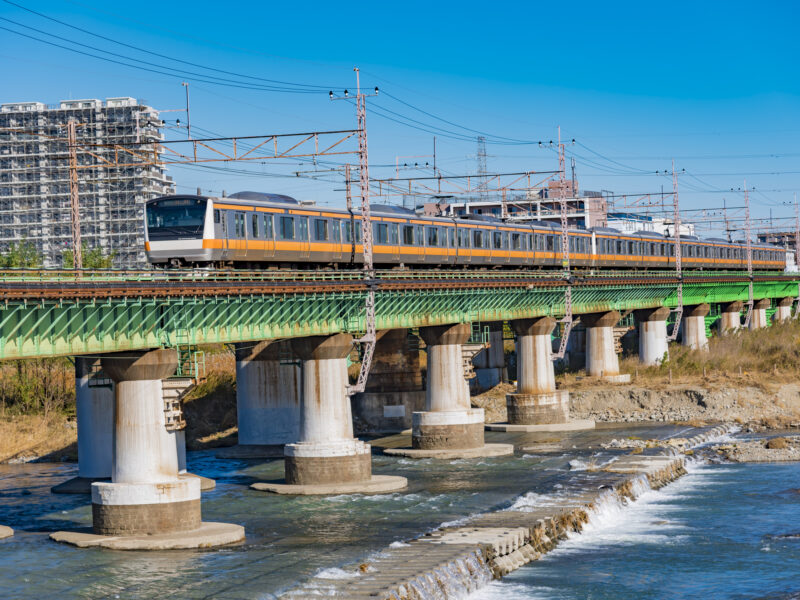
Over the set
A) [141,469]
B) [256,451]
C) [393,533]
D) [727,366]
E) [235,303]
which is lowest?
[393,533]

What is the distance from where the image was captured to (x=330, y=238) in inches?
2216

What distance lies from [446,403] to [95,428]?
1804 cm

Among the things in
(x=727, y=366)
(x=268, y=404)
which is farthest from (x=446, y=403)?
(x=727, y=366)

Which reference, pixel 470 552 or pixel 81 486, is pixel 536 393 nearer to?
pixel 81 486

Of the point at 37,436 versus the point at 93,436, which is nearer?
the point at 93,436

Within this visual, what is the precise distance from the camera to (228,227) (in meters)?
49.5

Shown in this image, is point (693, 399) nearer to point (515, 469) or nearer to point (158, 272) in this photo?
point (515, 469)

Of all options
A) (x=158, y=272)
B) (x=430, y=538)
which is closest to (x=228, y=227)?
(x=158, y=272)

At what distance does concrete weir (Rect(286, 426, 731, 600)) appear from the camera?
2903cm

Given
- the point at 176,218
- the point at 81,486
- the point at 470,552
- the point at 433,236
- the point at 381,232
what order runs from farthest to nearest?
the point at 433,236 < the point at 381,232 < the point at 81,486 < the point at 176,218 < the point at 470,552

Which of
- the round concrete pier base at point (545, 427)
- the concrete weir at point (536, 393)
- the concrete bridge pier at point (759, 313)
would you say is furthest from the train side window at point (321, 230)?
the concrete bridge pier at point (759, 313)

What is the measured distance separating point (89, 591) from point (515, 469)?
87.6 feet

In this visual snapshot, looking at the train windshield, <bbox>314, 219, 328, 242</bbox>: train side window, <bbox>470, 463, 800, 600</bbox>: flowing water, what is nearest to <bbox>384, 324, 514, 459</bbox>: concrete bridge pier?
<bbox>314, 219, 328, 242</bbox>: train side window

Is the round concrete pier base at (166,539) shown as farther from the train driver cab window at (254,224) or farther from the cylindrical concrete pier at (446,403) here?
the cylindrical concrete pier at (446,403)
